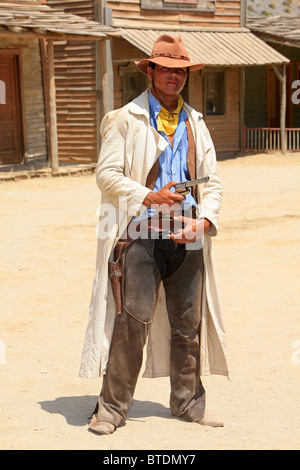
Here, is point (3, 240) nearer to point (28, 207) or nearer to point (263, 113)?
point (28, 207)

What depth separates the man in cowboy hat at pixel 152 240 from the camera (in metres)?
4.23

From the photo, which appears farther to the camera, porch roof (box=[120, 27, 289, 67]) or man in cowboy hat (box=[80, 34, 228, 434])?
porch roof (box=[120, 27, 289, 67])

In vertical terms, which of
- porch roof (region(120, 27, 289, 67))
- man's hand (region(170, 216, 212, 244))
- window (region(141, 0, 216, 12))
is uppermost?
window (region(141, 0, 216, 12))

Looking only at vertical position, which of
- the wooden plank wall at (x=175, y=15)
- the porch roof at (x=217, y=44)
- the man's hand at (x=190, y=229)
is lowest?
the man's hand at (x=190, y=229)

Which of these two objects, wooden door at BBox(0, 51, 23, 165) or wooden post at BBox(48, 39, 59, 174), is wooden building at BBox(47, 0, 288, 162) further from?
wooden post at BBox(48, 39, 59, 174)

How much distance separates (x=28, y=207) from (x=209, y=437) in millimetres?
8991

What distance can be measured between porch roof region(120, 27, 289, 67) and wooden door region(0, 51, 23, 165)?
98.7 inches

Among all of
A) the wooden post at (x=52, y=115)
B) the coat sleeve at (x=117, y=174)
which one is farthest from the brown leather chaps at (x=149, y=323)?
the wooden post at (x=52, y=115)

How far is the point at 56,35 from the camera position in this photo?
15.7 meters

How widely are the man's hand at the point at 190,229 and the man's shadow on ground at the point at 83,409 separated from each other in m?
1.04

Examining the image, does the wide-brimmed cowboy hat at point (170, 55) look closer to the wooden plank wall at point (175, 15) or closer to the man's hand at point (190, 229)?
the man's hand at point (190, 229)

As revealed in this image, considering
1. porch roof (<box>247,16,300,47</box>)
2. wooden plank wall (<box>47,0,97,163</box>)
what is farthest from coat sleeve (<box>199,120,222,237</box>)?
porch roof (<box>247,16,300,47</box>)

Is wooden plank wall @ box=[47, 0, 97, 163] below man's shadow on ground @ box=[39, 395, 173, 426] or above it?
above

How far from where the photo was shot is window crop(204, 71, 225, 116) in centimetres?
2137
